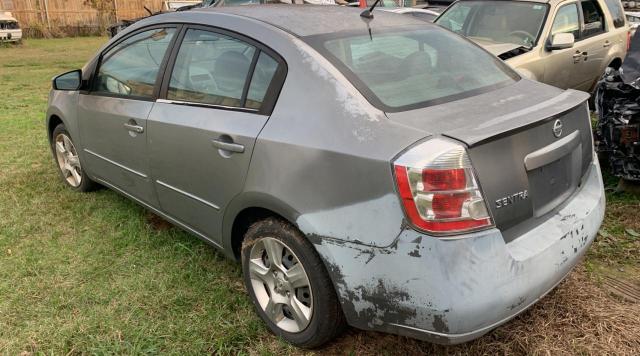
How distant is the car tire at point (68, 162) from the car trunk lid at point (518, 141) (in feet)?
10.5

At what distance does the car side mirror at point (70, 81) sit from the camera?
12.7 ft

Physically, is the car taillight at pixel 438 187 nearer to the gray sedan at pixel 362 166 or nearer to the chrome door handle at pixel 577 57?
the gray sedan at pixel 362 166

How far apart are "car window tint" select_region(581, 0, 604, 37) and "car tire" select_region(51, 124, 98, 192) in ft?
19.0

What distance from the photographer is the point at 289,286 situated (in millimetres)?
2488

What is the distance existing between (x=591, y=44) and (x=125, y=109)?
18.1 ft

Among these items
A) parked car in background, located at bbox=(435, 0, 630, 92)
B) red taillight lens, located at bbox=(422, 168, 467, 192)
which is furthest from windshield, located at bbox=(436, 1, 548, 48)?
red taillight lens, located at bbox=(422, 168, 467, 192)

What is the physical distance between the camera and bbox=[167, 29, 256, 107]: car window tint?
270cm

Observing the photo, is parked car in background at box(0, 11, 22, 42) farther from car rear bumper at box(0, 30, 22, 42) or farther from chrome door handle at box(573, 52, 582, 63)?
Result: chrome door handle at box(573, 52, 582, 63)

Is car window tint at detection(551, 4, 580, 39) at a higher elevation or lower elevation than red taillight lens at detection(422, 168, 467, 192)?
higher

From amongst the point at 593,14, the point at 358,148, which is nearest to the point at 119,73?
the point at 358,148

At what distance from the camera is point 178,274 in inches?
126

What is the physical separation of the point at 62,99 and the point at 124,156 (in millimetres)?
1194

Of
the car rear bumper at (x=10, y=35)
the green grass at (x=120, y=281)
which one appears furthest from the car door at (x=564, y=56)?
the car rear bumper at (x=10, y=35)

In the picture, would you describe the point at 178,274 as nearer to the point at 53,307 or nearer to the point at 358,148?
the point at 53,307
